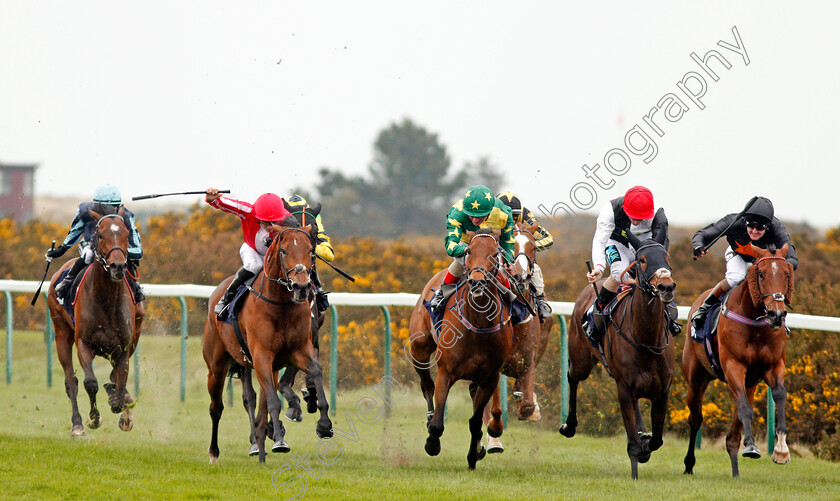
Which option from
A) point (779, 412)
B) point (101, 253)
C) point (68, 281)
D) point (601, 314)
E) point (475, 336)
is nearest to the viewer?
point (779, 412)

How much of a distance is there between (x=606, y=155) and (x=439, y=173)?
27735 mm

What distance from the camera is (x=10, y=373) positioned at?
12.6 m

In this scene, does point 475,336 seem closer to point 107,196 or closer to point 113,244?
point 113,244

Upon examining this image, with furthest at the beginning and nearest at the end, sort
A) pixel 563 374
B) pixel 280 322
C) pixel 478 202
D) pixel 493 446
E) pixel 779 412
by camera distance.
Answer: pixel 563 374 → pixel 493 446 → pixel 478 202 → pixel 280 322 → pixel 779 412

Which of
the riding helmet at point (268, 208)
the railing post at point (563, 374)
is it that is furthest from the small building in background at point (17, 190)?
the riding helmet at point (268, 208)

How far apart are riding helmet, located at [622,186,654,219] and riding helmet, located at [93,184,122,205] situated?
452 cm

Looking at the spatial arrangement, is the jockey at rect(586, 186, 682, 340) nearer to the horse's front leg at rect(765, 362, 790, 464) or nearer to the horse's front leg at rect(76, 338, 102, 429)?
the horse's front leg at rect(765, 362, 790, 464)

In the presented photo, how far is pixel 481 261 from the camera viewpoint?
7098 millimetres

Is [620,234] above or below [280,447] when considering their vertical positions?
above

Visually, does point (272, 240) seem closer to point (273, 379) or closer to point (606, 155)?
point (273, 379)

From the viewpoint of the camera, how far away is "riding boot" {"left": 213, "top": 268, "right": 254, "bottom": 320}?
8094mm

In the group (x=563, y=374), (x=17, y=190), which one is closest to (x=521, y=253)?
(x=563, y=374)

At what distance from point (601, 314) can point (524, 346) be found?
2.25ft

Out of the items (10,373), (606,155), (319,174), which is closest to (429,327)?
(606,155)
